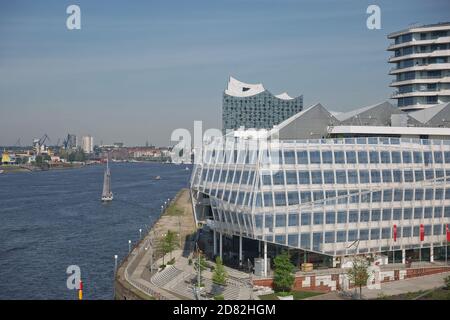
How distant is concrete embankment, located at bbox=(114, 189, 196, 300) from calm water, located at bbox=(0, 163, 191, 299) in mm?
1895

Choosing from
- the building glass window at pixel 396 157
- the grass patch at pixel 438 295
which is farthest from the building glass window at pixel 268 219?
the building glass window at pixel 396 157

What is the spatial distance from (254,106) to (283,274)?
112 meters

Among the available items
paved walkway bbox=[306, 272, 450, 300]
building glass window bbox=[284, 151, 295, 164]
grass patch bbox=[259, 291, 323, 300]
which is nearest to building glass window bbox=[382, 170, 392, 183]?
paved walkway bbox=[306, 272, 450, 300]

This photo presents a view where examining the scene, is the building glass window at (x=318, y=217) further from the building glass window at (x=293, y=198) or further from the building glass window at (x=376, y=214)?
the building glass window at (x=376, y=214)

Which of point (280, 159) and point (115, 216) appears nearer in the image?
point (280, 159)

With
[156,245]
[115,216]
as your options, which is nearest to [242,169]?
[156,245]

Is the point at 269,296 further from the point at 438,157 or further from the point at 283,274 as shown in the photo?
the point at 438,157

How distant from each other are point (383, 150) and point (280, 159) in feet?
24.0

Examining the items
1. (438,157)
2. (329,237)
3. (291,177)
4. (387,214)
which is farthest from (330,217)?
(438,157)

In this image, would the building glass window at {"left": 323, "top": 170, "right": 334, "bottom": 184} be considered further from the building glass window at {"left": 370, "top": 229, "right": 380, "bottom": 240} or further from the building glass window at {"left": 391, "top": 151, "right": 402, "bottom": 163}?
the building glass window at {"left": 391, "top": 151, "right": 402, "bottom": 163}

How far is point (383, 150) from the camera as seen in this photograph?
38.7 m

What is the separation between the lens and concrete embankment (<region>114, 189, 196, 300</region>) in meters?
34.9

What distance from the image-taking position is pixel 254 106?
472 feet

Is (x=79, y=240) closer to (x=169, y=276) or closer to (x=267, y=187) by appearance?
(x=169, y=276)
